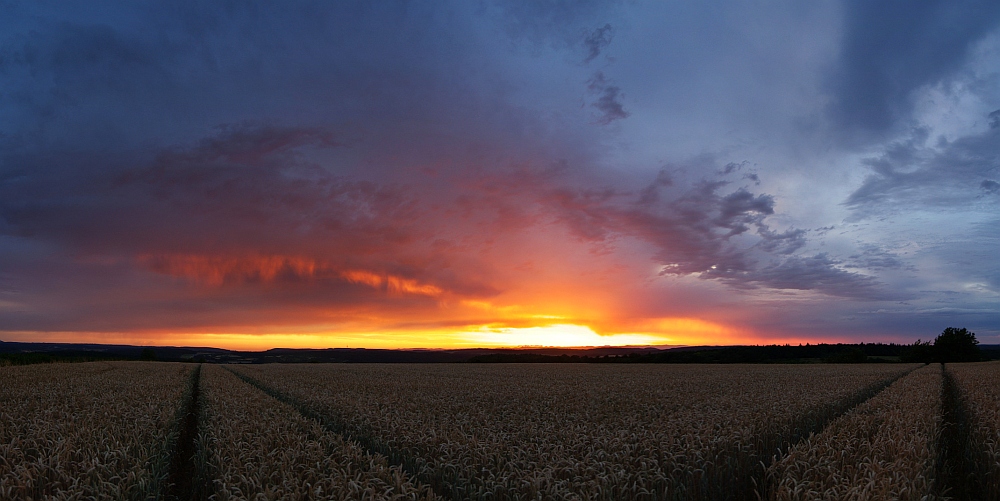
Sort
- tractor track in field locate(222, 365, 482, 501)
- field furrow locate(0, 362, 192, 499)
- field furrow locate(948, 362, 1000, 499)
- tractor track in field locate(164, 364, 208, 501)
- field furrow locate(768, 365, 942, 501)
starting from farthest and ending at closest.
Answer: field furrow locate(948, 362, 1000, 499)
tractor track in field locate(164, 364, 208, 501)
tractor track in field locate(222, 365, 482, 501)
field furrow locate(0, 362, 192, 499)
field furrow locate(768, 365, 942, 501)

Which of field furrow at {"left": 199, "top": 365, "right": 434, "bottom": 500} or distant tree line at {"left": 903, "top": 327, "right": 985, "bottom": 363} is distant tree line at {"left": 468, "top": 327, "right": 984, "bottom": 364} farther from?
field furrow at {"left": 199, "top": 365, "right": 434, "bottom": 500}

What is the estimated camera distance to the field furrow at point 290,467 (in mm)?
5711

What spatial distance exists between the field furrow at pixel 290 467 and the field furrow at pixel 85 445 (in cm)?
88

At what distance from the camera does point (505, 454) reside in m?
7.80

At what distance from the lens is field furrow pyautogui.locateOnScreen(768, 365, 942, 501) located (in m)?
5.97

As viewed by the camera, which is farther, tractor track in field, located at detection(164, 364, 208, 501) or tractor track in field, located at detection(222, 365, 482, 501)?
tractor track in field, located at detection(164, 364, 208, 501)

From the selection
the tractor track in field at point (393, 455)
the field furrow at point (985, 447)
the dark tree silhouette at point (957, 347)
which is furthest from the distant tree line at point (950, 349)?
the tractor track in field at point (393, 455)

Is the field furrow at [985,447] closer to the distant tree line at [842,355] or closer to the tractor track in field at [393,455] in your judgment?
the tractor track in field at [393,455]

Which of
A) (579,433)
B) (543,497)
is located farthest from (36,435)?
(579,433)

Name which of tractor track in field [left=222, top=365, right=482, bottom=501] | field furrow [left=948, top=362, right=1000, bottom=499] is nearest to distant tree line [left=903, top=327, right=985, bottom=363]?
field furrow [left=948, top=362, right=1000, bottom=499]

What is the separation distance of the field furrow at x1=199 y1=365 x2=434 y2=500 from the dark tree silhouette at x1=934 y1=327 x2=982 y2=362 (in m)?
125

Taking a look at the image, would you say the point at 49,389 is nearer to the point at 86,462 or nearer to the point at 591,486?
the point at 86,462

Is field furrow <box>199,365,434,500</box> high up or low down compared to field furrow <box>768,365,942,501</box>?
up

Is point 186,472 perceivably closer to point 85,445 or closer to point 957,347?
point 85,445
